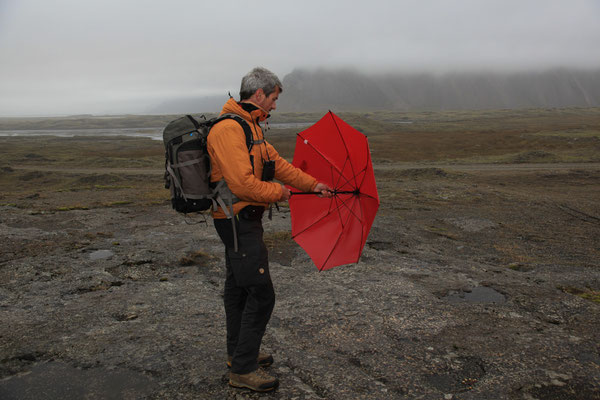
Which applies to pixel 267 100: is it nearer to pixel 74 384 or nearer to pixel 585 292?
pixel 74 384

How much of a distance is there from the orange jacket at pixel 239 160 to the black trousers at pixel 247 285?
22cm

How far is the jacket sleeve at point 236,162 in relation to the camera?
364 centimetres

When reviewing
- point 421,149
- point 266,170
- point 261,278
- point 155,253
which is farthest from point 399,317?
point 421,149

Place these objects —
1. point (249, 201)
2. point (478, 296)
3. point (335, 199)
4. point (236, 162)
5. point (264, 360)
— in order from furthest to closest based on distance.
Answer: point (478, 296) → point (335, 199) → point (264, 360) → point (249, 201) → point (236, 162)

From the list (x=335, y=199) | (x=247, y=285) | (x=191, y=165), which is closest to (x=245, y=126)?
(x=191, y=165)

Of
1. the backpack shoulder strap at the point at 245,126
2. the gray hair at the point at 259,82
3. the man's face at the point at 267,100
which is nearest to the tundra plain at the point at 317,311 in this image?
the backpack shoulder strap at the point at 245,126

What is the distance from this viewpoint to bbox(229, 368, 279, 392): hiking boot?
13.3 ft

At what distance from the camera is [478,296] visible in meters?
6.93

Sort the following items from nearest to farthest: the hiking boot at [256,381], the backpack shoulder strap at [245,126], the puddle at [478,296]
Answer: the backpack shoulder strap at [245,126] → the hiking boot at [256,381] → the puddle at [478,296]

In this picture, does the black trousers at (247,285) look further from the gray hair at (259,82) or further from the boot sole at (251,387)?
the gray hair at (259,82)

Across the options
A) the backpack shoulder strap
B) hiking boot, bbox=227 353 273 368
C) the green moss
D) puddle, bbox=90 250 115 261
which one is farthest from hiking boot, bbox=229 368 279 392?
puddle, bbox=90 250 115 261

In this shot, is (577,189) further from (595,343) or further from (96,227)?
(96,227)

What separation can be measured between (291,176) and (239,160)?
2.62 ft

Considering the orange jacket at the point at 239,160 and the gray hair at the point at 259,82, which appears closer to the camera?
the orange jacket at the point at 239,160
